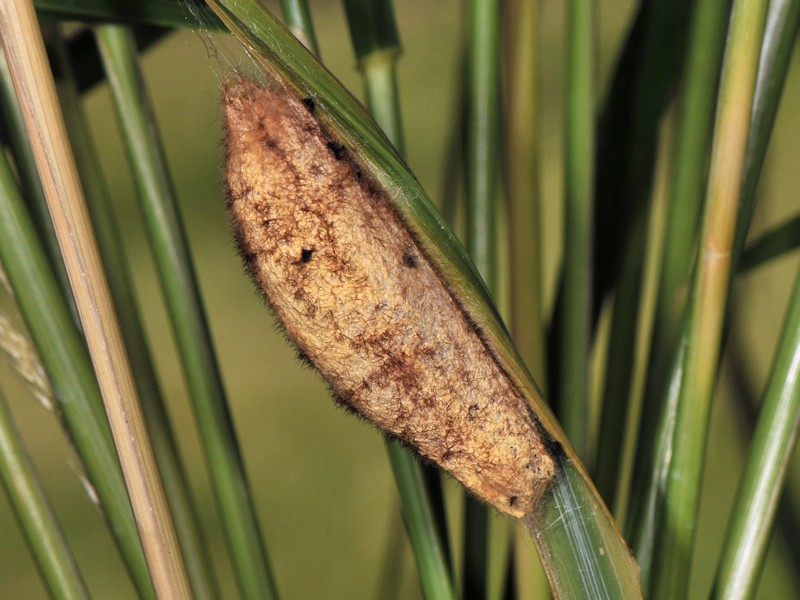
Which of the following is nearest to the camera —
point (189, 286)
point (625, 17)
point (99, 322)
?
point (99, 322)

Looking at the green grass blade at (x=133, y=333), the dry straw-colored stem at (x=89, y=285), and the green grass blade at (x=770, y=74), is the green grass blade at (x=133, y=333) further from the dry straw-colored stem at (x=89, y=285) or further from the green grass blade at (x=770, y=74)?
the green grass blade at (x=770, y=74)

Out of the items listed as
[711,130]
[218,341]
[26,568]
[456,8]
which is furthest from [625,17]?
[26,568]

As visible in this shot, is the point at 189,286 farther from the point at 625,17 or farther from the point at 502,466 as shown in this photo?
the point at 625,17

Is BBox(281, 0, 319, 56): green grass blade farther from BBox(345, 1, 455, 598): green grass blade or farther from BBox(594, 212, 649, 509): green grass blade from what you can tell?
BBox(594, 212, 649, 509): green grass blade

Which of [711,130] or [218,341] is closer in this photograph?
[711,130]

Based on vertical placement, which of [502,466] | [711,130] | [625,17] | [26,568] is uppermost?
[625,17]

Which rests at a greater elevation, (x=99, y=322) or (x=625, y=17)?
(x=625, y=17)

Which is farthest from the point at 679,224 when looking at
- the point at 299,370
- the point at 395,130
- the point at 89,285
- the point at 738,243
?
the point at 299,370
